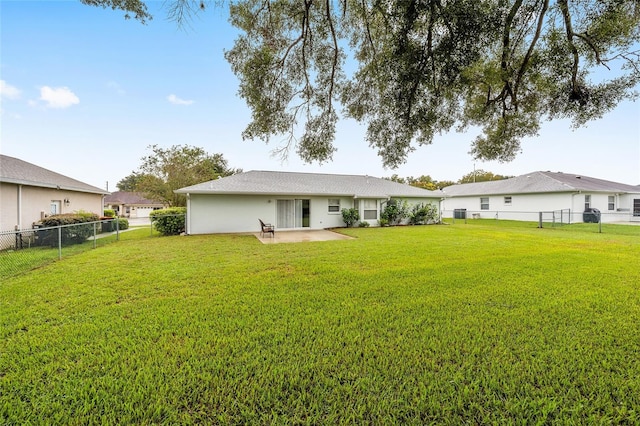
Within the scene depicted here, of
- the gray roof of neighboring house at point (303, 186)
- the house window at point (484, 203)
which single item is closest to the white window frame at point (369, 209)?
the gray roof of neighboring house at point (303, 186)

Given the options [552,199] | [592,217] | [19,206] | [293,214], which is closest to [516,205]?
[552,199]

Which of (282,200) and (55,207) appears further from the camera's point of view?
(282,200)

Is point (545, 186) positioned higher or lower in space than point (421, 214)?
higher

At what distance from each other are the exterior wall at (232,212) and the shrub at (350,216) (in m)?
1.80

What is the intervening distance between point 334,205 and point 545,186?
18.3m

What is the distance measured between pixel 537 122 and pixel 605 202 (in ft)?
74.5

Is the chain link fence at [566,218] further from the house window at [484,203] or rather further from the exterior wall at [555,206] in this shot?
the house window at [484,203]

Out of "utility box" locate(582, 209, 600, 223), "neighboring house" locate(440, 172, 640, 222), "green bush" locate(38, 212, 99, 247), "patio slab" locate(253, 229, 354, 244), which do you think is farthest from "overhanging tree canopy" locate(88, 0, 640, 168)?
"utility box" locate(582, 209, 600, 223)

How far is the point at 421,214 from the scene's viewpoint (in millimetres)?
18875

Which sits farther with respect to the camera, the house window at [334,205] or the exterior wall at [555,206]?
the exterior wall at [555,206]

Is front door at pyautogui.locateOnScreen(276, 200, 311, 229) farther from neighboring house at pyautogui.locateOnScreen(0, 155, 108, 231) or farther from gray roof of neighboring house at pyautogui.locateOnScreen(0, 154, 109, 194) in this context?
neighboring house at pyautogui.locateOnScreen(0, 155, 108, 231)

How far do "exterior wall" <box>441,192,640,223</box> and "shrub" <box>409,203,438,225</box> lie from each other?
304 inches

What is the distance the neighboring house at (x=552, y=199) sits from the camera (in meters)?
20.0

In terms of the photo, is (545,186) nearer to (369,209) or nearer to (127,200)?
(369,209)
